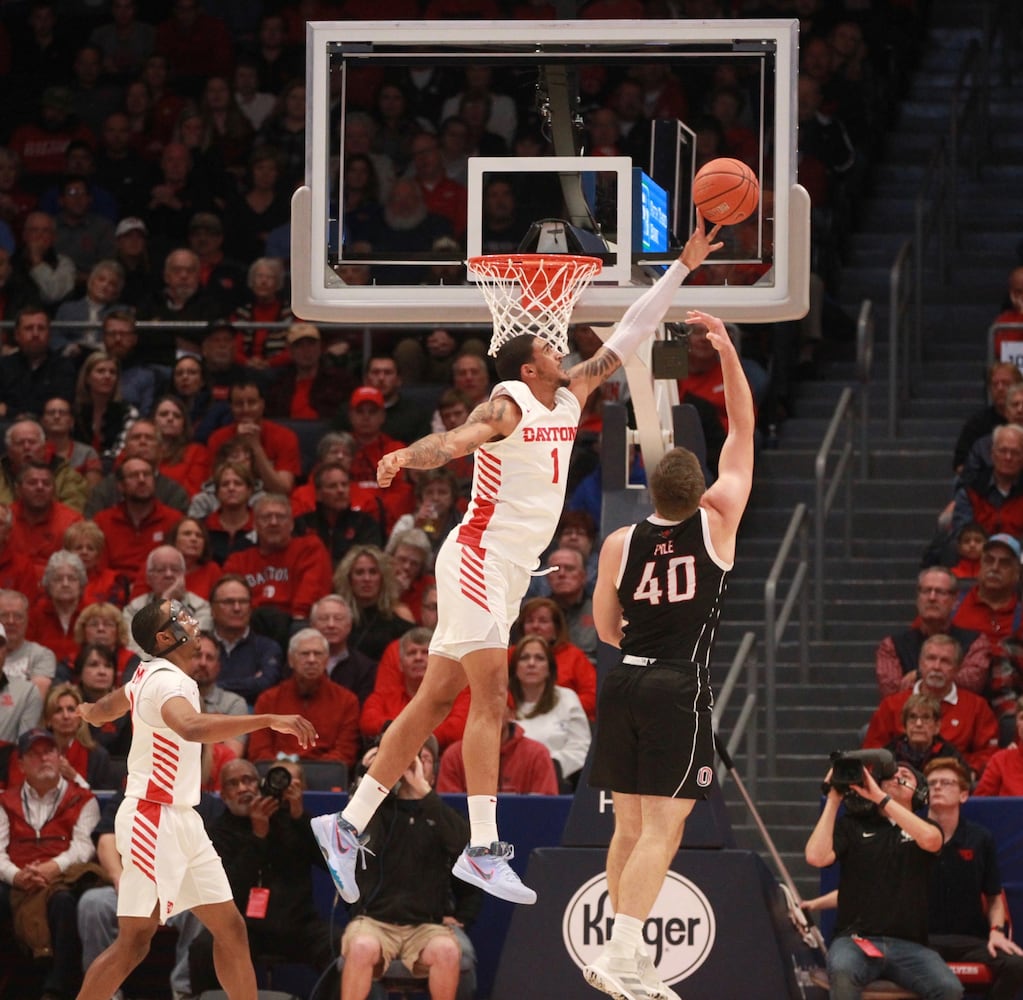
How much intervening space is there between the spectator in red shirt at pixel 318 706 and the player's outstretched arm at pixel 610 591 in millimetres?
4218

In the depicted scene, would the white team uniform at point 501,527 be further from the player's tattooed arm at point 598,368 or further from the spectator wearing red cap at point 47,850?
the spectator wearing red cap at point 47,850

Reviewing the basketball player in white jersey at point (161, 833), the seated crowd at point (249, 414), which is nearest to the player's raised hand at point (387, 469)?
the seated crowd at point (249, 414)

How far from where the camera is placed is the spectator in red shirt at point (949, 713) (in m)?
13.4

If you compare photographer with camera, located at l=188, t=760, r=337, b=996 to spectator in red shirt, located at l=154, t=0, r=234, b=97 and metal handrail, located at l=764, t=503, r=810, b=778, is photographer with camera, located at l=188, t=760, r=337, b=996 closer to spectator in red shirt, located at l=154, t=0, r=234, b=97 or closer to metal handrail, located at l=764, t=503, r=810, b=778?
metal handrail, located at l=764, t=503, r=810, b=778

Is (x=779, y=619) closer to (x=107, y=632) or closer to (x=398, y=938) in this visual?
(x=398, y=938)

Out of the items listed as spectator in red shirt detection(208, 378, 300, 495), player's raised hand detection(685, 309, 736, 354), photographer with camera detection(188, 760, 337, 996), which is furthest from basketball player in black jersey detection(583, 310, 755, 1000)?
spectator in red shirt detection(208, 378, 300, 495)

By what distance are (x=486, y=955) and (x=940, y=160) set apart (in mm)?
9531

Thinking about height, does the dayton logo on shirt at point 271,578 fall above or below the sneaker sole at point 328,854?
above

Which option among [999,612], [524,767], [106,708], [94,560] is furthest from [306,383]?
[106,708]

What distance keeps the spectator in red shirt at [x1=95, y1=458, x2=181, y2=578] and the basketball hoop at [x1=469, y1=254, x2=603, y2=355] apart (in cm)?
674

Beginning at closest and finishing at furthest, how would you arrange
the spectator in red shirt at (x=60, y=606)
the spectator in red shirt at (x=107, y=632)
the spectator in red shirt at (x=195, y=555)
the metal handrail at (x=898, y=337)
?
the spectator in red shirt at (x=107, y=632)
the spectator in red shirt at (x=60, y=606)
the spectator in red shirt at (x=195, y=555)
the metal handrail at (x=898, y=337)

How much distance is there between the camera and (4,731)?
44.5ft

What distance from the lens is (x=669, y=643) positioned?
9.42 m

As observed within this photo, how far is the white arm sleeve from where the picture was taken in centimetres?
911
